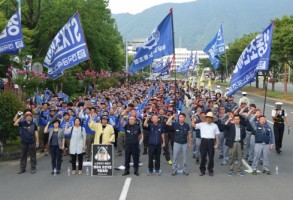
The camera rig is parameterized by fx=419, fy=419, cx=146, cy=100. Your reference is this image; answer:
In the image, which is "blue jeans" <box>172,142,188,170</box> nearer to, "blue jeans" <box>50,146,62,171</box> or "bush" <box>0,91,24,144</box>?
"blue jeans" <box>50,146,62,171</box>

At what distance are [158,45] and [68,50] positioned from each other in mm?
3210

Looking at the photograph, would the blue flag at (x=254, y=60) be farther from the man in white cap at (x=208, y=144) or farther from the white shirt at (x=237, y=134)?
the man in white cap at (x=208, y=144)

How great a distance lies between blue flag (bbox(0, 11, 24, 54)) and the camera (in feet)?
47.7

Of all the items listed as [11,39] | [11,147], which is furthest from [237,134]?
[11,39]

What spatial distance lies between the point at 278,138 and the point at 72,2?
25536 mm

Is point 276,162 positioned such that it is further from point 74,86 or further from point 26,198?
point 74,86

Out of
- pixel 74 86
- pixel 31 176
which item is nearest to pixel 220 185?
pixel 31 176

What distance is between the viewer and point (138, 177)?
1031cm

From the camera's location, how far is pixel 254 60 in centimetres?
1271

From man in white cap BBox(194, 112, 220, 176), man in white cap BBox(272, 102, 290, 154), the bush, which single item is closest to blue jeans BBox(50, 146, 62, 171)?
the bush

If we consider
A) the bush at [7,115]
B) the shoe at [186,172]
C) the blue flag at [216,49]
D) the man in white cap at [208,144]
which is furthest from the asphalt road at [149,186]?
the blue flag at [216,49]

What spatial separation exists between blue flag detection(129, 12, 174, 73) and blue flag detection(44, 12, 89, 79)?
191 cm

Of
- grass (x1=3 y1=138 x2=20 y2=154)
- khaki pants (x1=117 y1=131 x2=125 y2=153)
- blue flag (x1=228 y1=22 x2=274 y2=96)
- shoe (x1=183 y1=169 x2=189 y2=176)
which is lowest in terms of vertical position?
grass (x1=3 y1=138 x2=20 y2=154)

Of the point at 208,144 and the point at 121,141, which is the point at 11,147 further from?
the point at 208,144
